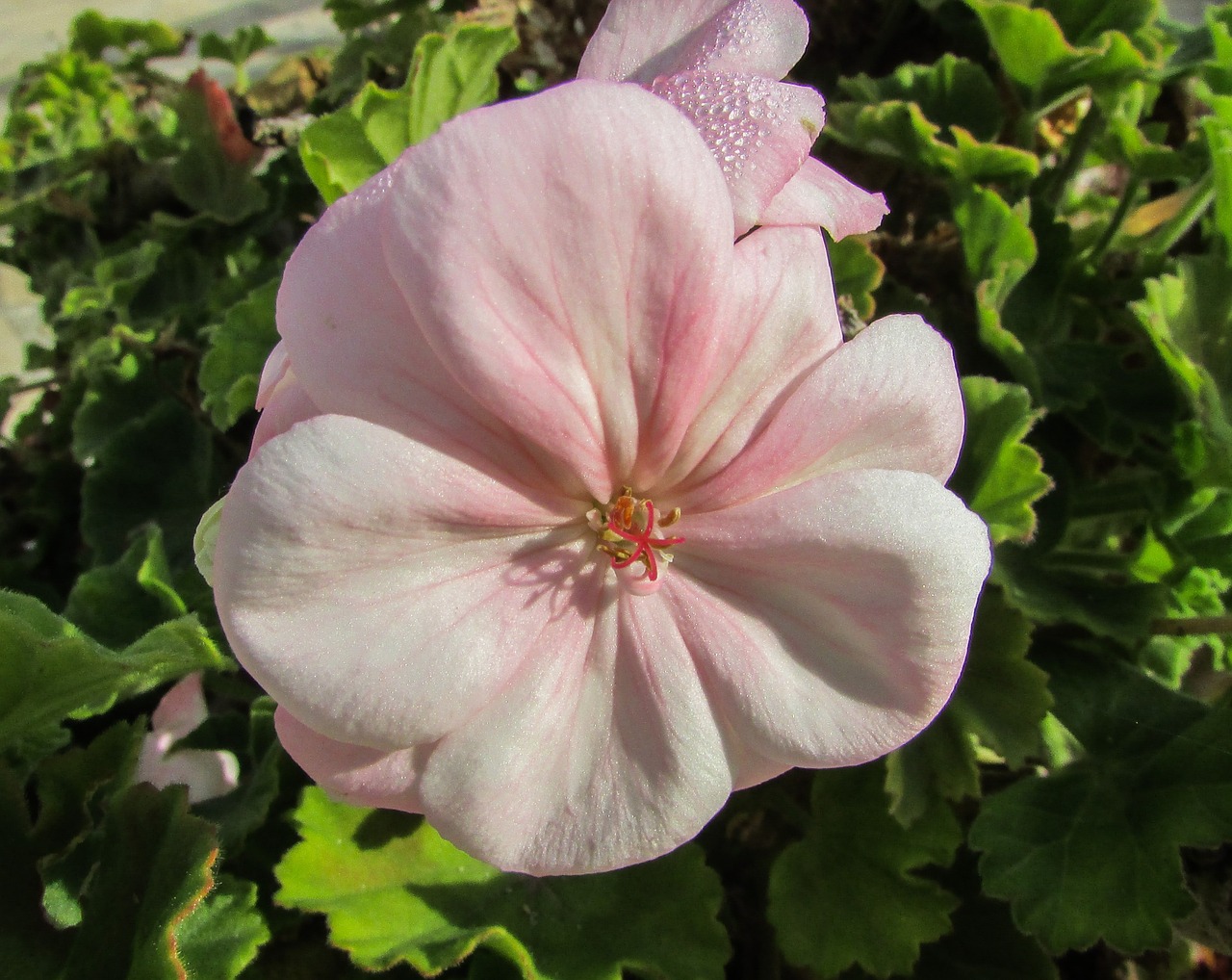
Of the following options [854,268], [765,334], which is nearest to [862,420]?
[765,334]

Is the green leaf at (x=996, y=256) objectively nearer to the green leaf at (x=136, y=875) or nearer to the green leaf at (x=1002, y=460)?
the green leaf at (x=1002, y=460)

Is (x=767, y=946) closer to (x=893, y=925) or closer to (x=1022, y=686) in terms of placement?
(x=893, y=925)

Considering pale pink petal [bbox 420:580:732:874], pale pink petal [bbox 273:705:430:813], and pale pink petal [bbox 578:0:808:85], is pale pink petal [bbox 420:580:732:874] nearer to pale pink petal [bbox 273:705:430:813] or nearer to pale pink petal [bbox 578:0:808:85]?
pale pink petal [bbox 273:705:430:813]

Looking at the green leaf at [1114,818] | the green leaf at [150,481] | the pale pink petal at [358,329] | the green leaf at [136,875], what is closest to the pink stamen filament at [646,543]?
the pale pink petal at [358,329]

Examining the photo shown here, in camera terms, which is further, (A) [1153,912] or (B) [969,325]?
(B) [969,325]

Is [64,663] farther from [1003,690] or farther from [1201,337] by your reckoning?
[1201,337]

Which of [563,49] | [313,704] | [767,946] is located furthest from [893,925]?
[563,49]
